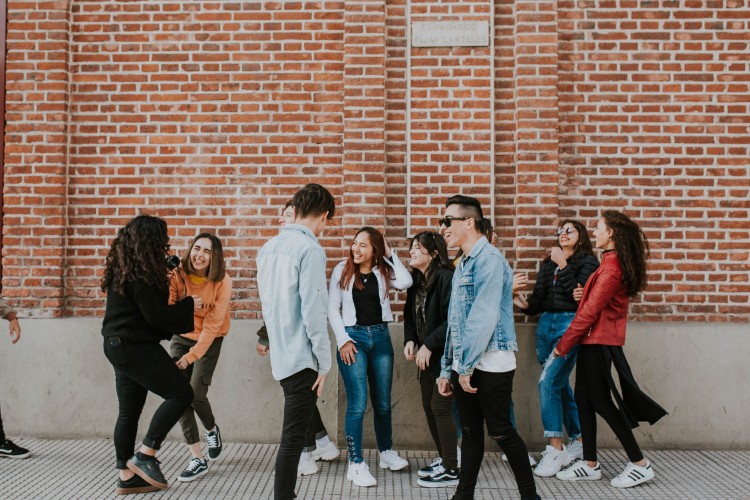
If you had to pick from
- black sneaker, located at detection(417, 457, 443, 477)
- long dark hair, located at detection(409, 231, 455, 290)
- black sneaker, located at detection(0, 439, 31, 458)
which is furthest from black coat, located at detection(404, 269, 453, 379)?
black sneaker, located at detection(0, 439, 31, 458)

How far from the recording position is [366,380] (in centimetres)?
512

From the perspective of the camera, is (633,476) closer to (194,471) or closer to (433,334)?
(433,334)

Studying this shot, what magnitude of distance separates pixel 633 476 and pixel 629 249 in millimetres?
1675

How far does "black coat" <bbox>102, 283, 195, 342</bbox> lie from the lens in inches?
174

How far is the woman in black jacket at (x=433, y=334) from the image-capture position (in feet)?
15.7

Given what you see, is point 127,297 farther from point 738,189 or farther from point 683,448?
point 738,189

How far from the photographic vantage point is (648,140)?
602 centimetres

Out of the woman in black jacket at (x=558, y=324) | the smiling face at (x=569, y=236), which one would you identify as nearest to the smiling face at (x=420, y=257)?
the woman in black jacket at (x=558, y=324)

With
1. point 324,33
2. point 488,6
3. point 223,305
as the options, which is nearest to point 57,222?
point 223,305

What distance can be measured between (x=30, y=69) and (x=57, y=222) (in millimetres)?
1477

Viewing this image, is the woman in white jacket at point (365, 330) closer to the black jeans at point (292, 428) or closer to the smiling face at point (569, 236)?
the black jeans at point (292, 428)

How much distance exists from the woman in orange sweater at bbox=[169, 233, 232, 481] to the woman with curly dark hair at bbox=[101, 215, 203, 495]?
43 cm

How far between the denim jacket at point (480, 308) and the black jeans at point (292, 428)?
36.8 inches

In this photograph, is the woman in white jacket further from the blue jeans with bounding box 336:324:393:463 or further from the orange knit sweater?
the orange knit sweater
